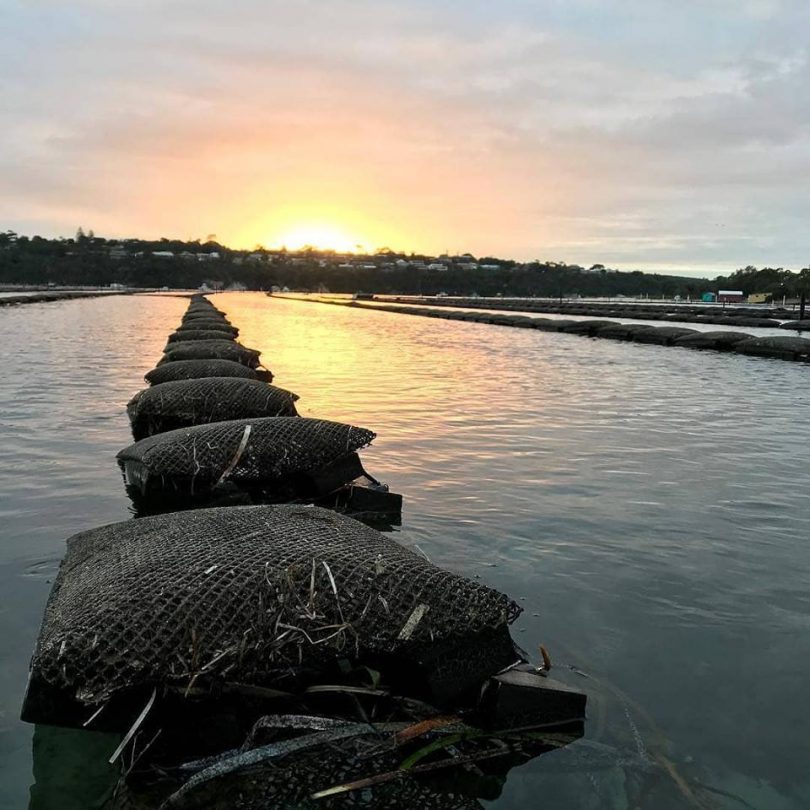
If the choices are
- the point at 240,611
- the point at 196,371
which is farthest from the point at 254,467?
the point at 196,371

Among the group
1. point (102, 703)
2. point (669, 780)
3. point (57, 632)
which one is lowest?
point (669, 780)

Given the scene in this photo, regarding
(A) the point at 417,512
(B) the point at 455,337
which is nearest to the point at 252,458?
(A) the point at 417,512

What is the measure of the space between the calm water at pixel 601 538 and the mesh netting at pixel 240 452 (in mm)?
608

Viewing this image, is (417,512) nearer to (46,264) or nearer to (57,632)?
(57,632)

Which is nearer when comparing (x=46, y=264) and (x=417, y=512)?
(x=417, y=512)

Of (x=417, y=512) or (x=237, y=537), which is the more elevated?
(x=237, y=537)

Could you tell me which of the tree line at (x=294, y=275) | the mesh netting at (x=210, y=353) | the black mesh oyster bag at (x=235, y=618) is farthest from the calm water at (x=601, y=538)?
the tree line at (x=294, y=275)

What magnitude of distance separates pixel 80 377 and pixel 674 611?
45.1ft

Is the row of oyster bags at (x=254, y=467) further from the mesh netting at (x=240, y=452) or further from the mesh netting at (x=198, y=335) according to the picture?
the mesh netting at (x=198, y=335)

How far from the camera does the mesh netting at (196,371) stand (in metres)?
10.6

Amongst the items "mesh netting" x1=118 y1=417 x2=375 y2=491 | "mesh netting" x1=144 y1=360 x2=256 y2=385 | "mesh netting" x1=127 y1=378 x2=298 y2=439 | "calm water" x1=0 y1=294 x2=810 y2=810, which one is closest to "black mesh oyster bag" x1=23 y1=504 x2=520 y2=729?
"calm water" x1=0 y1=294 x2=810 y2=810

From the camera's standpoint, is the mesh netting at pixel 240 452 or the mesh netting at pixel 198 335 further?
the mesh netting at pixel 198 335

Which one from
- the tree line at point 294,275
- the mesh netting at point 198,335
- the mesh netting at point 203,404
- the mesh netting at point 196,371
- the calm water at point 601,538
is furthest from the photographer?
the tree line at point 294,275

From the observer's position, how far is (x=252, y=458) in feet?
21.2
